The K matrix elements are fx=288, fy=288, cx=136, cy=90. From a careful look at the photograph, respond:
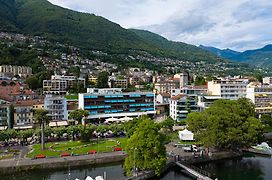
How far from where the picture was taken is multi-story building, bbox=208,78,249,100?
3568 inches

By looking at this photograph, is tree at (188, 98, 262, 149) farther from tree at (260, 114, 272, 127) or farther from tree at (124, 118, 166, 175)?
tree at (260, 114, 272, 127)

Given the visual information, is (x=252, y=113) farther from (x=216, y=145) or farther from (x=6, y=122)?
(x=6, y=122)

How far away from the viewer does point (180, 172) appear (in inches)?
1794

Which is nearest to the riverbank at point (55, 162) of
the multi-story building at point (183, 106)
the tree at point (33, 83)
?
the multi-story building at point (183, 106)

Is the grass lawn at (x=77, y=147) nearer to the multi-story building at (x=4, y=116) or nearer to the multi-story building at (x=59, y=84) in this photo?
the multi-story building at (x=4, y=116)

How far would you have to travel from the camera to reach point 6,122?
7019cm

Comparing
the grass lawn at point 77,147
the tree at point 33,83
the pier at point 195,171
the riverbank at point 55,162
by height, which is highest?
the tree at point 33,83

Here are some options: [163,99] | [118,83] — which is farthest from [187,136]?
[118,83]

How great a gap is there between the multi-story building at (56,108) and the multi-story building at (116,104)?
250 inches

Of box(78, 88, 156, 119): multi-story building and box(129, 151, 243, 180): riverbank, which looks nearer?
box(129, 151, 243, 180): riverbank

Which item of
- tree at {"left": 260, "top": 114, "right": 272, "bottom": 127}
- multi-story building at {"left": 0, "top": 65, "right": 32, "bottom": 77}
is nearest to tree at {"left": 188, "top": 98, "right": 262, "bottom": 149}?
tree at {"left": 260, "top": 114, "right": 272, "bottom": 127}

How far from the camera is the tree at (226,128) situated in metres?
50.4

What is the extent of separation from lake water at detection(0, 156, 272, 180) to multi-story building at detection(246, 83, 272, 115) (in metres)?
38.8

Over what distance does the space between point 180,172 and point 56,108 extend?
44590mm
